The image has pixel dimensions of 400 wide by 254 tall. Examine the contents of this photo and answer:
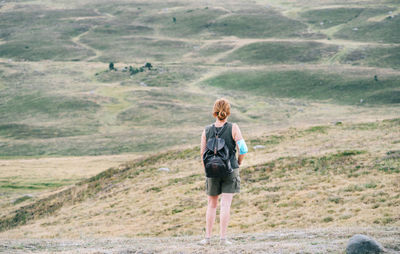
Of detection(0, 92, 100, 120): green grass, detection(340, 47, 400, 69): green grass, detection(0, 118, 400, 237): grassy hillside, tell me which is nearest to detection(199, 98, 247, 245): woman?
detection(0, 118, 400, 237): grassy hillside

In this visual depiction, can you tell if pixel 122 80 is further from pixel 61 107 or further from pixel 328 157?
pixel 328 157

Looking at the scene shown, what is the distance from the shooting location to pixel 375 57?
541 feet

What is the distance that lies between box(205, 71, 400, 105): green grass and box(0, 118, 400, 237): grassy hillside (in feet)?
292

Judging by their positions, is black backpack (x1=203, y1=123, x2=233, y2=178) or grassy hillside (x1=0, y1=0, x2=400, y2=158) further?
grassy hillside (x1=0, y1=0, x2=400, y2=158)

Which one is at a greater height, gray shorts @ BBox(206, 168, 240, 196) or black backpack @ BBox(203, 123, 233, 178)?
black backpack @ BBox(203, 123, 233, 178)

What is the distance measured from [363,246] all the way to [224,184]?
3849 mm

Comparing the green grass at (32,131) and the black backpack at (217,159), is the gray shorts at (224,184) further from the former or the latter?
the green grass at (32,131)

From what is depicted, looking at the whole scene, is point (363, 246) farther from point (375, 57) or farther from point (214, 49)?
point (214, 49)

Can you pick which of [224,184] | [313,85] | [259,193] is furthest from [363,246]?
[313,85]

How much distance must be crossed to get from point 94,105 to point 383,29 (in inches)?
5511

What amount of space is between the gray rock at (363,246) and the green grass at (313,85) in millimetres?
121405

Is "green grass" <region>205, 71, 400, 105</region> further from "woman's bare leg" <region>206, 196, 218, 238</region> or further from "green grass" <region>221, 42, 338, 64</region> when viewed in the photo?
"woman's bare leg" <region>206, 196, 218, 238</region>

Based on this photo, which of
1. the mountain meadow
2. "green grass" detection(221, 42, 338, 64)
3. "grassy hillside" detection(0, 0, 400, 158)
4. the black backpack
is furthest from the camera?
"green grass" detection(221, 42, 338, 64)

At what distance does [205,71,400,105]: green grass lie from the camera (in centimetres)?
12962
